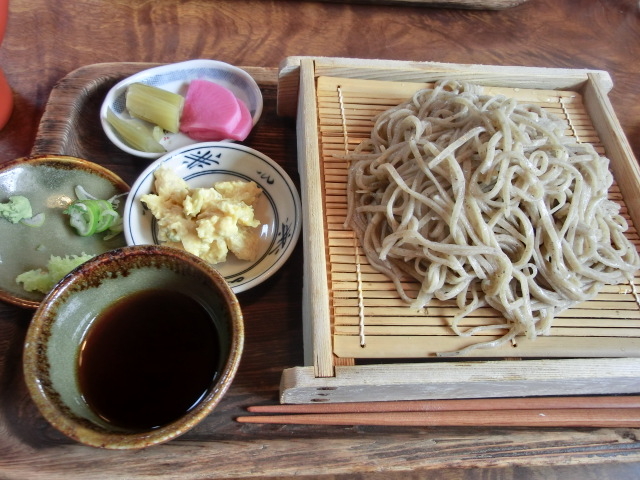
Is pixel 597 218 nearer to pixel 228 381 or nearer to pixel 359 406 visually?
pixel 359 406

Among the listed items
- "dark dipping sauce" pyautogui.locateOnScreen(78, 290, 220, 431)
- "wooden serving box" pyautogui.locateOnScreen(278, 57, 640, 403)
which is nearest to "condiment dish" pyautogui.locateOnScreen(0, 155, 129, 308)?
"dark dipping sauce" pyautogui.locateOnScreen(78, 290, 220, 431)

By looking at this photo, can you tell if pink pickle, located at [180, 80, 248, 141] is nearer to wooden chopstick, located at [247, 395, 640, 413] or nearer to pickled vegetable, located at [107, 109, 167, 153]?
pickled vegetable, located at [107, 109, 167, 153]

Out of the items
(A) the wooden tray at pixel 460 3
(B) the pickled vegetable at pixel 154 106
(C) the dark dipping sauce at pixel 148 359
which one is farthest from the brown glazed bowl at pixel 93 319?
(A) the wooden tray at pixel 460 3

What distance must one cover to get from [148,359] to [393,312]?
71cm

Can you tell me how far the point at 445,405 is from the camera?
1.34m

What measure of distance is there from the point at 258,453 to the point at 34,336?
66 centimetres

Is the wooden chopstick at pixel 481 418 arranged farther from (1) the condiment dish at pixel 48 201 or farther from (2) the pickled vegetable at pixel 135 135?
(2) the pickled vegetable at pixel 135 135

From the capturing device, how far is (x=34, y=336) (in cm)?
102

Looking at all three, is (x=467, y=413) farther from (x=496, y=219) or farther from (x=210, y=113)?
(x=210, y=113)

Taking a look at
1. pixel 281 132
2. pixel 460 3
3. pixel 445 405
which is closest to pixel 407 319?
pixel 445 405

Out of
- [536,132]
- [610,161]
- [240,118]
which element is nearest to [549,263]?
[536,132]

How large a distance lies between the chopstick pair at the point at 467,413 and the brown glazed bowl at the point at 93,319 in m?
0.32

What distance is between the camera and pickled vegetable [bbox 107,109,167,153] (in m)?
1.74

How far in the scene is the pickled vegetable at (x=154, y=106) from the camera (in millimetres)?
1785
